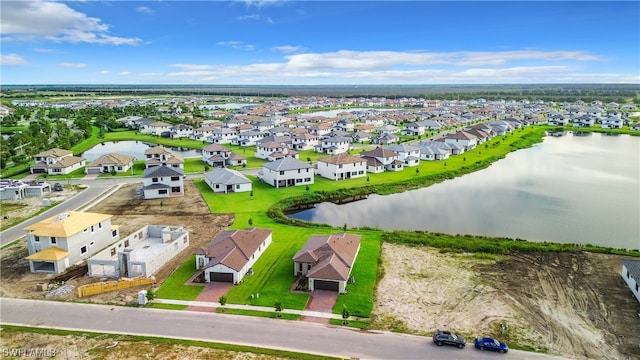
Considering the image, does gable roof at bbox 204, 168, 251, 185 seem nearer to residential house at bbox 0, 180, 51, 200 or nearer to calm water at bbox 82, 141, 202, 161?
residential house at bbox 0, 180, 51, 200

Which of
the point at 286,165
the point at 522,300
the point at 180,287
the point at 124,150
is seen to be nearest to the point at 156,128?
the point at 124,150

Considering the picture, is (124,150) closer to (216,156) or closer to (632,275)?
(216,156)

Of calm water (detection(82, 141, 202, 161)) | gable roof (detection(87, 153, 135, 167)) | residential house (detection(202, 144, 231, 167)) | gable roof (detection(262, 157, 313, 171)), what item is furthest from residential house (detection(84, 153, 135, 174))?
gable roof (detection(262, 157, 313, 171))

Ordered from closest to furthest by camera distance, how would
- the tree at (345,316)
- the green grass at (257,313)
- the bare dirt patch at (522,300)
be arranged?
1. the bare dirt patch at (522,300)
2. the tree at (345,316)
3. the green grass at (257,313)

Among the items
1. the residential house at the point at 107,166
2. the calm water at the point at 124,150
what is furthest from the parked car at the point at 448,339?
the calm water at the point at 124,150

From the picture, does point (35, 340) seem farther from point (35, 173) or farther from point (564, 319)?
point (35, 173)

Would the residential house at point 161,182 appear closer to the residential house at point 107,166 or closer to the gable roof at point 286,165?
the gable roof at point 286,165
